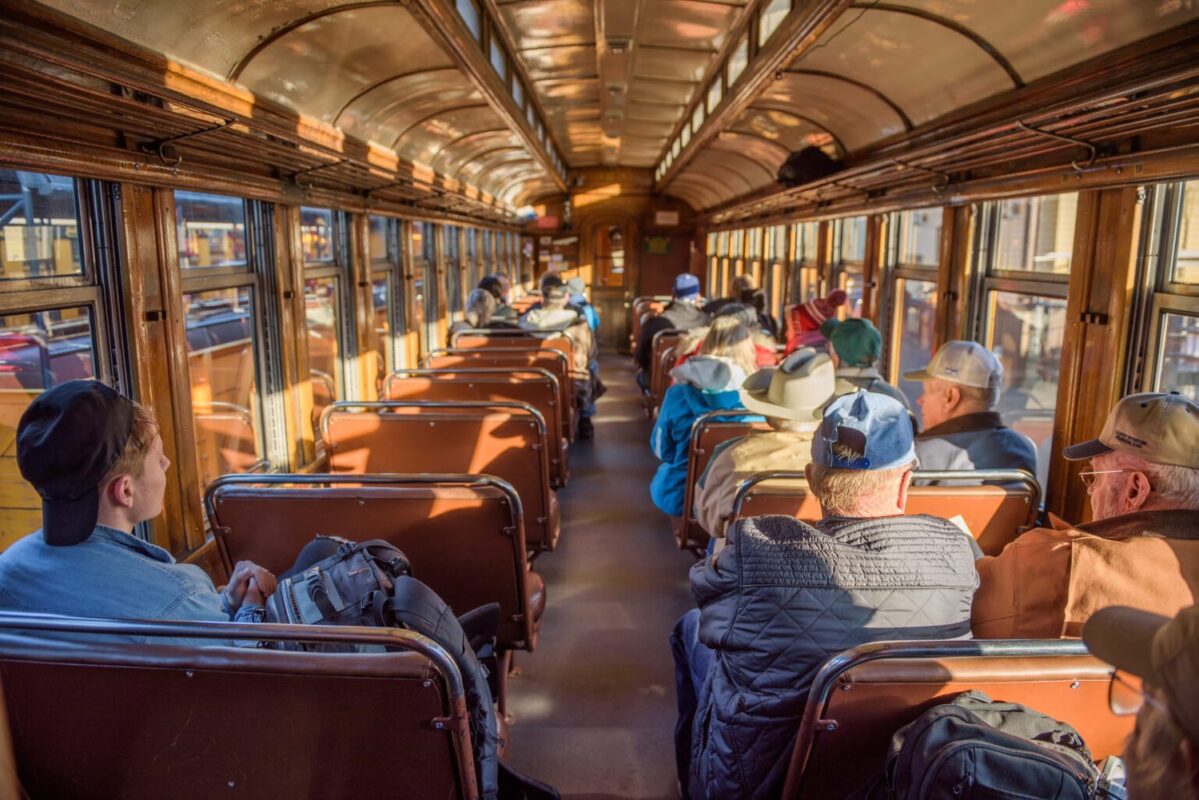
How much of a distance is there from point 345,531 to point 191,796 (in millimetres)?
1311

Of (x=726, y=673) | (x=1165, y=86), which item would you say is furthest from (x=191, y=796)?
(x=1165, y=86)

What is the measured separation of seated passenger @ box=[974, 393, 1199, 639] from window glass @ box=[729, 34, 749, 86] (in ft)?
12.8

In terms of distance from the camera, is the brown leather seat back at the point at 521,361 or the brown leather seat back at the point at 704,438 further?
the brown leather seat back at the point at 521,361

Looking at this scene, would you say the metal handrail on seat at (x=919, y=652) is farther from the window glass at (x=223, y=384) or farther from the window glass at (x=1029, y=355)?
the window glass at (x=223, y=384)

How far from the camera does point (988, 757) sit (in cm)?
142

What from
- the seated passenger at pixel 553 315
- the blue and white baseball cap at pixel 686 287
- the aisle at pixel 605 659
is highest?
the blue and white baseball cap at pixel 686 287

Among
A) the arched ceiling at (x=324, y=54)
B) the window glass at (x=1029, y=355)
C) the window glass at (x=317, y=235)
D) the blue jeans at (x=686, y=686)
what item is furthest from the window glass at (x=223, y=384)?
the window glass at (x=1029, y=355)

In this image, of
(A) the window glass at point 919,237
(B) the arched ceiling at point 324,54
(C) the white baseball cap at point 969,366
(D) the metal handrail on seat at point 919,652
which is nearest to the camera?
(D) the metal handrail on seat at point 919,652

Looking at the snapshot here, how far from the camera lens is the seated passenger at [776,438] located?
3.25 meters

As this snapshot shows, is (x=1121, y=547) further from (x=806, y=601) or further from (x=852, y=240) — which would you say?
(x=852, y=240)

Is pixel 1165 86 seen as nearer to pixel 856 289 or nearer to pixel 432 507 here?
pixel 432 507

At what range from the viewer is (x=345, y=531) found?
9.91ft

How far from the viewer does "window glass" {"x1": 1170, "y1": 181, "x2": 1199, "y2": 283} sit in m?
3.25

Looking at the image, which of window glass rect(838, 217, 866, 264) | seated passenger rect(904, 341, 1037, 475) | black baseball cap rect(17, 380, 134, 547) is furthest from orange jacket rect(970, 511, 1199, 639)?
window glass rect(838, 217, 866, 264)
